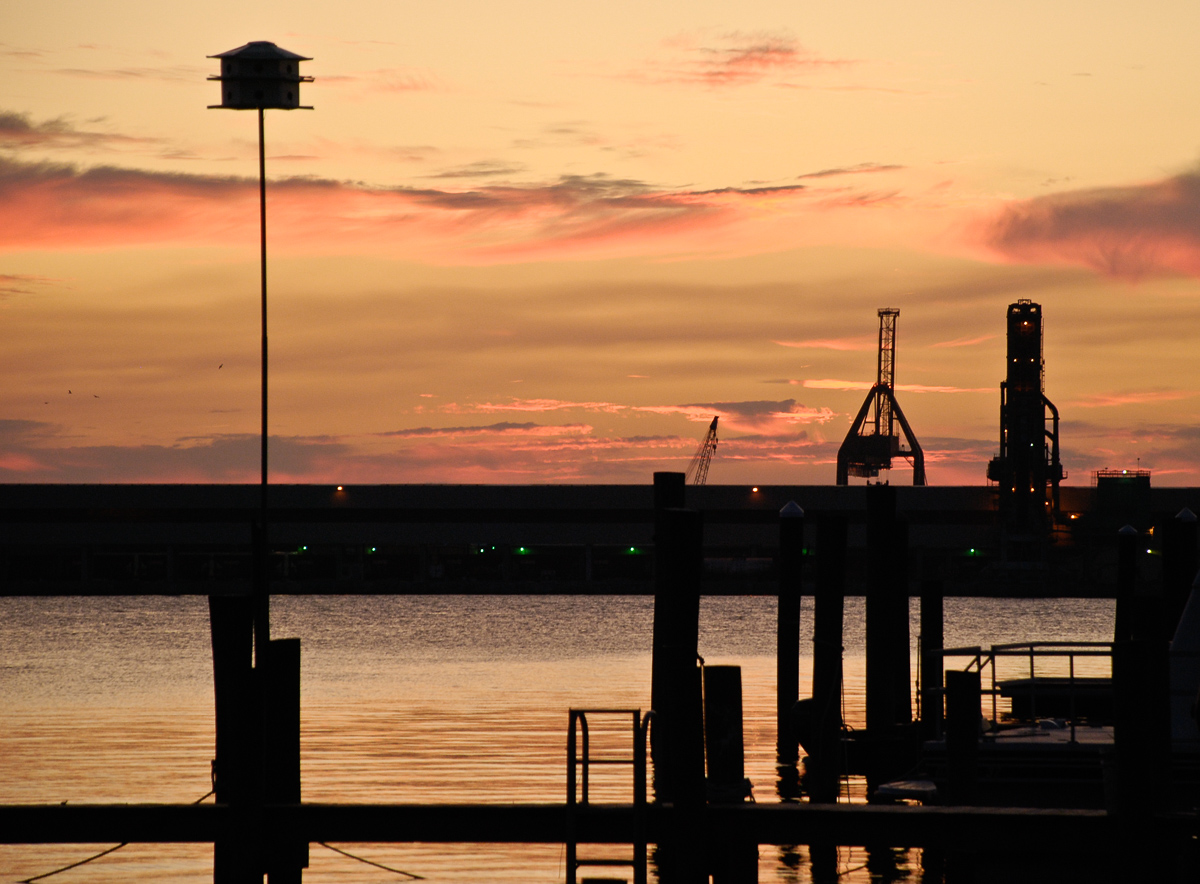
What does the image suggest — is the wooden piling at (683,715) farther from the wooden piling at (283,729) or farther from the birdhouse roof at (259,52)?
the birdhouse roof at (259,52)

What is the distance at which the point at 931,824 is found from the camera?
11.3 metres

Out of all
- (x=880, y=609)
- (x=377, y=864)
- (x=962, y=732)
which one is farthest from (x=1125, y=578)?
(x=377, y=864)

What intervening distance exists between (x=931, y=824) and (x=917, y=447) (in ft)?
424

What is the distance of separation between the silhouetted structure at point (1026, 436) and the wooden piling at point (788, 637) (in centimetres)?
6771

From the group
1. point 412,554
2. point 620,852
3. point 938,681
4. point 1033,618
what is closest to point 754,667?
point 938,681

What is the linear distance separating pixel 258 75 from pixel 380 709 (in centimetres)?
1617

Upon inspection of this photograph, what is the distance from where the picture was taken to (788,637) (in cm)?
2505

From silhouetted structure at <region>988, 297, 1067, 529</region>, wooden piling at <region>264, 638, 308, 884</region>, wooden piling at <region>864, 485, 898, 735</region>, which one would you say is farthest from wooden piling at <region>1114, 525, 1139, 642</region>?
silhouetted structure at <region>988, 297, 1067, 529</region>

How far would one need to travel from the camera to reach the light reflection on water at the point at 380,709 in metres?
18.0

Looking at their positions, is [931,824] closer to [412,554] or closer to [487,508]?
[487,508]

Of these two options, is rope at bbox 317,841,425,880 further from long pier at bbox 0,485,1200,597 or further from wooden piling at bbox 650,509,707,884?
long pier at bbox 0,485,1200,597

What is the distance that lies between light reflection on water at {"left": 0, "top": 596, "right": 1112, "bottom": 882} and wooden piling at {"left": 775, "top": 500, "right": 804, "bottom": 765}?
1.55ft

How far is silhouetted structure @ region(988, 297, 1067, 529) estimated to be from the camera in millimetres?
90125

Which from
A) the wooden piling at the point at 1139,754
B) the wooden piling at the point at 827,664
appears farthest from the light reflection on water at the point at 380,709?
the wooden piling at the point at 1139,754
